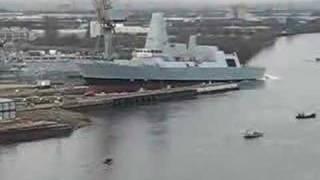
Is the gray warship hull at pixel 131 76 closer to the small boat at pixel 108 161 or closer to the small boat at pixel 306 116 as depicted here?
the small boat at pixel 306 116

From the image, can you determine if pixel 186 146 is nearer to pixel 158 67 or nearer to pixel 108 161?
pixel 108 161

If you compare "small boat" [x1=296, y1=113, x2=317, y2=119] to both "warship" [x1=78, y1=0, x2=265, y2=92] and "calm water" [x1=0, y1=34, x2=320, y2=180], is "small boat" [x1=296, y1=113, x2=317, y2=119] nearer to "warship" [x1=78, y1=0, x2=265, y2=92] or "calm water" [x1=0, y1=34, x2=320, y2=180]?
"calm water" [x1=0, y1=34, x2=320, y2=180]

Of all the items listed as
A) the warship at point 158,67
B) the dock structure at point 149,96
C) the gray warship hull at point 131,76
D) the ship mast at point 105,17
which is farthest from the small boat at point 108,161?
the ship mast at point 105,17

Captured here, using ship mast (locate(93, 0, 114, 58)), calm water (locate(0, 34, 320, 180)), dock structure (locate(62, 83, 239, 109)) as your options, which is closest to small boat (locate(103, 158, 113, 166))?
calm water (locate(0, 34, 320, 180))

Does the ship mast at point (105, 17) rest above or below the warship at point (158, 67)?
above

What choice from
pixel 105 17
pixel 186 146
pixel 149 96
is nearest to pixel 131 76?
pixel 105 17

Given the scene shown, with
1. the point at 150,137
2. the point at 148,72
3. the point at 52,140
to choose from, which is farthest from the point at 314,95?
the point at 52,140
